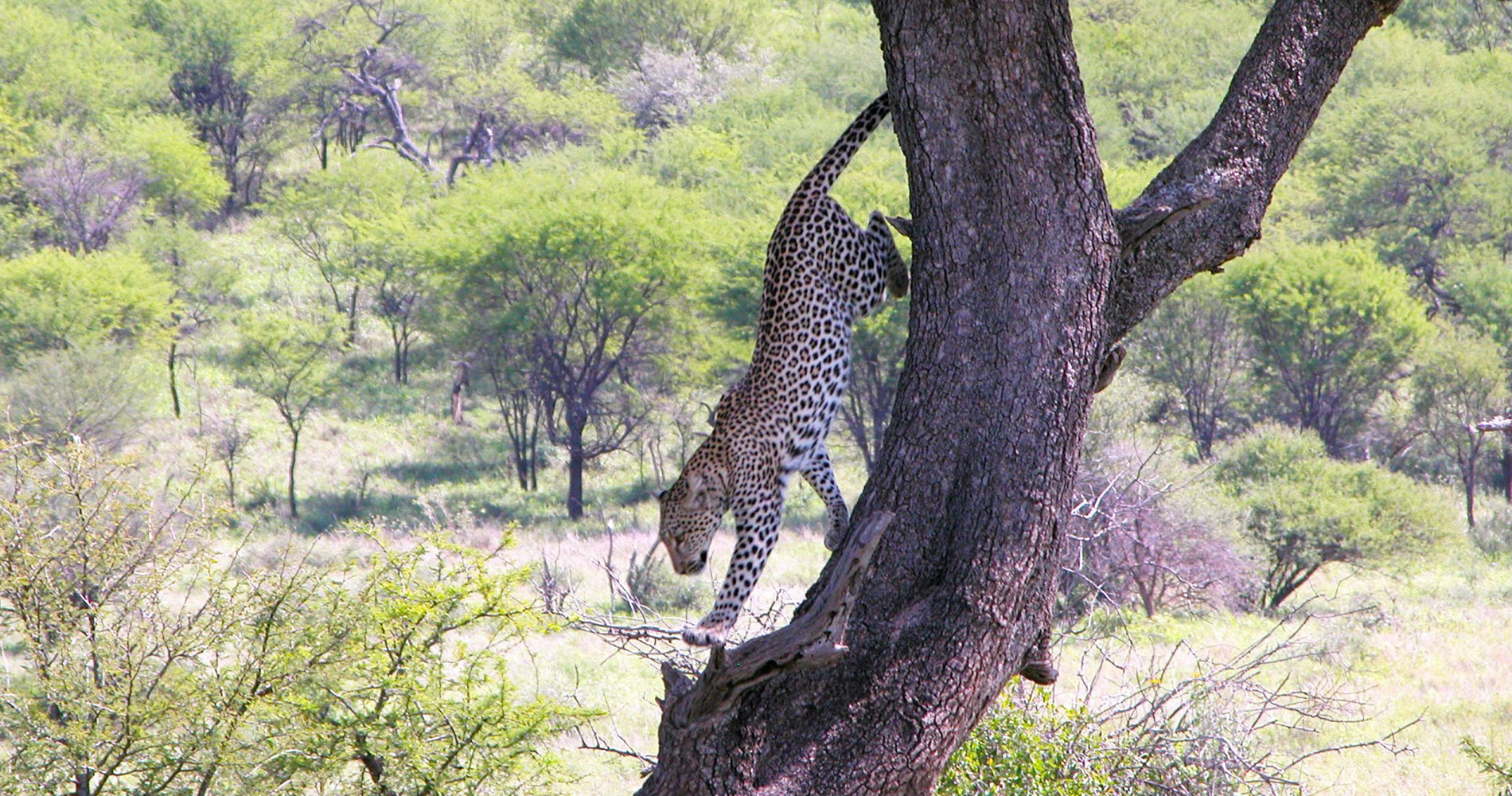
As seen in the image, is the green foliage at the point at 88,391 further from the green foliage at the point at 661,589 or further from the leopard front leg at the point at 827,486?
the leopard front leg at the point at 827,486

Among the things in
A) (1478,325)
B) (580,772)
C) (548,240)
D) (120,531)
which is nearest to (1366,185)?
(1478,325)

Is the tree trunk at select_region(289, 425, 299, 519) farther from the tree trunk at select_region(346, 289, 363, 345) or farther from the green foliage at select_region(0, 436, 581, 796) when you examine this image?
the green foliage at select_region(0, 436, 581, 796)

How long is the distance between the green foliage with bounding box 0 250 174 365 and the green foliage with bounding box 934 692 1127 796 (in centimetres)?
2581

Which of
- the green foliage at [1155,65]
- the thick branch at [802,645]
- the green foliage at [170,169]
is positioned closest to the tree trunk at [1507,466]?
the green foliage at [1155,65]

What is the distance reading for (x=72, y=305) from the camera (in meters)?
29.7

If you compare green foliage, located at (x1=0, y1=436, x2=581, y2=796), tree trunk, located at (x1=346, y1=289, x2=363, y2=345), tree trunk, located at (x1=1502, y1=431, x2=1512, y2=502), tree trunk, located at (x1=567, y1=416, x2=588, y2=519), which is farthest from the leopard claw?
tree trunk, located at (x1=346, y1=289, x2=363, y2=345)

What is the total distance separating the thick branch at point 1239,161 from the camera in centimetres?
467

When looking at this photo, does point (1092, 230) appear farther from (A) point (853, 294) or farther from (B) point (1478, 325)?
(B) point (1478, 325)

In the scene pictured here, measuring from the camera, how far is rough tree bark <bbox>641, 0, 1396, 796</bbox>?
4.20m

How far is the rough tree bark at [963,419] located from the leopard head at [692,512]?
67cm

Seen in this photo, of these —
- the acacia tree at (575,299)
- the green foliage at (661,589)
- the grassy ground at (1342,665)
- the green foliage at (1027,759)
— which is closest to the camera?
the green foliage at (1027,759)

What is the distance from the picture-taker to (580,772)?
13.3 metres

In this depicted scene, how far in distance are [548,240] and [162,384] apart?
850 centimetres

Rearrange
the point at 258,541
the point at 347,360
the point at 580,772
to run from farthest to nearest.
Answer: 1. the point at 347,360
2. the point at 258,541
3. the point at 580,772
